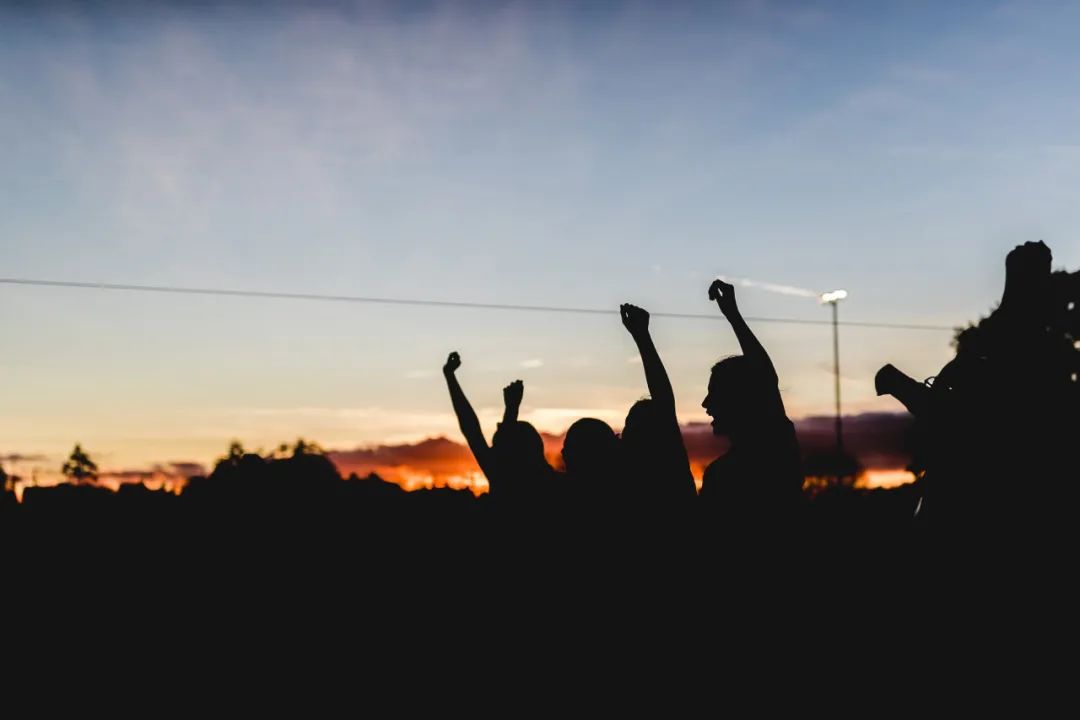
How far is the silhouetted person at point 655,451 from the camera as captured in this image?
3.40m

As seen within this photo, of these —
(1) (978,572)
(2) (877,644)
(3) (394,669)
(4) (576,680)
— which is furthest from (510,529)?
(1) (978,572)

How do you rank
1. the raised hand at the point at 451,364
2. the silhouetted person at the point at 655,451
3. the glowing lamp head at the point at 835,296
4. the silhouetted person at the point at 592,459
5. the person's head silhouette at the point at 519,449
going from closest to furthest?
the silhouetted person at the point at 655,451 < the silhouetted person at the point at 592,459 < the person's head silhouette at the point at 519,449 < the raised hand at the point at 451,364 < the glowing lamp head at the point at 835,296

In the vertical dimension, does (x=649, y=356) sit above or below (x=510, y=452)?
above

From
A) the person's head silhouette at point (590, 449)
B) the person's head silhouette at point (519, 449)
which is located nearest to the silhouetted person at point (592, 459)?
the person's head silhouette at point (590, 449)

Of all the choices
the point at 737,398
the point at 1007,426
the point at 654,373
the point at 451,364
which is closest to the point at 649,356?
the point at 654,373

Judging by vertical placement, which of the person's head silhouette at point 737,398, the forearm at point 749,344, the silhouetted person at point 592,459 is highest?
the forearm at point 749,344

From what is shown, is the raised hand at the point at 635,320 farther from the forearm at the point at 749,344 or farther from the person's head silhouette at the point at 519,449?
the person's head silhouette at the point at 519,449

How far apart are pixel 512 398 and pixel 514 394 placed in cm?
3

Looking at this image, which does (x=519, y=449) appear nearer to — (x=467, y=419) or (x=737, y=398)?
(x=467, y=419)

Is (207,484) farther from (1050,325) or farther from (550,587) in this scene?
(1050,325)

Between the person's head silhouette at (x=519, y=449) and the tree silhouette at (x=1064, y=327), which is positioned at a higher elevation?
the tree silhouette at (x=1064, y=327)

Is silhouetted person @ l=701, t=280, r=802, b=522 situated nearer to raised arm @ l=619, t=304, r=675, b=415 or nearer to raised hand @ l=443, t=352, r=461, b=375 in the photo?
raised arm @ l=619, t=304, r=675, b=415

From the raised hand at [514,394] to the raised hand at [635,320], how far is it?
1.02m

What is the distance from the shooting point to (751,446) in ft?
10.6
